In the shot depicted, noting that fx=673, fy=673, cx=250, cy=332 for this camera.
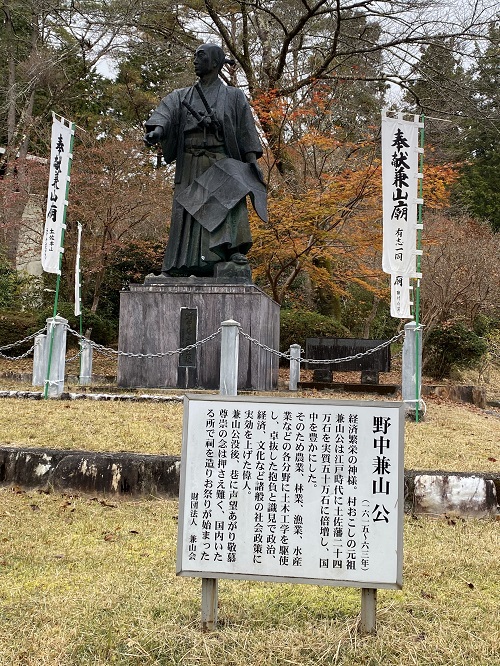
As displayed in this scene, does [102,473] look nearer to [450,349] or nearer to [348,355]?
[348,355]

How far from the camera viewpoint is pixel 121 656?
8.04 feet

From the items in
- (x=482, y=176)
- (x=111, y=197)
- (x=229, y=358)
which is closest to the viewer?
(x=229, y=358)

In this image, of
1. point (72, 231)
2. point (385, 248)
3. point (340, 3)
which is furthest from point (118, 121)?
point (385, 248)

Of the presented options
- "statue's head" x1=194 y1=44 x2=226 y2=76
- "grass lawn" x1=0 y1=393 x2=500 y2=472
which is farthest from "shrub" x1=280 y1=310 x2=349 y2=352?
"grass lawn" x1=0 y1=393 x2=500 y2=472

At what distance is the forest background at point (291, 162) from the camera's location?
1391 centimetres

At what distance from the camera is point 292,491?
2.57 meters

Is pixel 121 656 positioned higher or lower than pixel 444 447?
lower

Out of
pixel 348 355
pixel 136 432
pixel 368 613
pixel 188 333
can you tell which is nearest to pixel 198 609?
pixel 368 613

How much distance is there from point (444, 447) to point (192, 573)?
389cm

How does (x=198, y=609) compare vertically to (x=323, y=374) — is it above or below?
below

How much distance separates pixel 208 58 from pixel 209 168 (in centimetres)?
143

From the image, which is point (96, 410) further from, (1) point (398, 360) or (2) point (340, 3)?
(1) point (398, 360)

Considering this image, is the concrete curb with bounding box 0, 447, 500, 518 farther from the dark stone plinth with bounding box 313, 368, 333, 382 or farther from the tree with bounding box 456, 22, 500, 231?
the tree with bounding box 456, 22, 500, 231

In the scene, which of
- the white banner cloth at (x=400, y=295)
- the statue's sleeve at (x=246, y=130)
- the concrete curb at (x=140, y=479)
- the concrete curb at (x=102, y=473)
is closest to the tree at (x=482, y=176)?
the statue's sleeve at (x=246, y=130)
